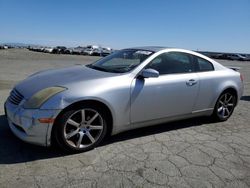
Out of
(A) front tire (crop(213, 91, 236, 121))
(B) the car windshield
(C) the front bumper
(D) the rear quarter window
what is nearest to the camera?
(C) the front bumper

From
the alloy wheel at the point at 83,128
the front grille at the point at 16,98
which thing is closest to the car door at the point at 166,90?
the alloy wheel at the point at 83,128

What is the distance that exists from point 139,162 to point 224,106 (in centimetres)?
267

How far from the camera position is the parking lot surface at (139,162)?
2.88 metres

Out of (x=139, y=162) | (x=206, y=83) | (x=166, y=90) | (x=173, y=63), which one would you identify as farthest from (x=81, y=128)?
(x=206, y=83)

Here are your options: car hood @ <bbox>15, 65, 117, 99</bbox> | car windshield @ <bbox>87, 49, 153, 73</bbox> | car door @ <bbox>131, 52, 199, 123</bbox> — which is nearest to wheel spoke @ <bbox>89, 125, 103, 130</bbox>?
car door @ <bbox>131, 52, 199, 123</bbox>

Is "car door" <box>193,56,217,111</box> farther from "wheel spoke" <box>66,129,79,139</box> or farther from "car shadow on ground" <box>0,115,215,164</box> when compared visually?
"wheel spoke" <box>66,129,79,139</box>

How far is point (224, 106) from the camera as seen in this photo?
5188mm

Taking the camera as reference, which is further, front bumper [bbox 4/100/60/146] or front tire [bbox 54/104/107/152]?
front tire [bbox 54/104/107/152]

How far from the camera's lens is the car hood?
344 centimetres

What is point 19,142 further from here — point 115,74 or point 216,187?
point 216,187

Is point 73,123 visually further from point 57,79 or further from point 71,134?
point 57,79

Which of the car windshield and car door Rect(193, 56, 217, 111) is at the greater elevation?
the car windshield

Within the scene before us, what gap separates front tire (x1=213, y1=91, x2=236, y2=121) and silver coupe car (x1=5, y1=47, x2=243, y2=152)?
84mm

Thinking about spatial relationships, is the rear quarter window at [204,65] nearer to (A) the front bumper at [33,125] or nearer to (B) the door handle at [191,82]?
(B) the door handle at [191,82]
